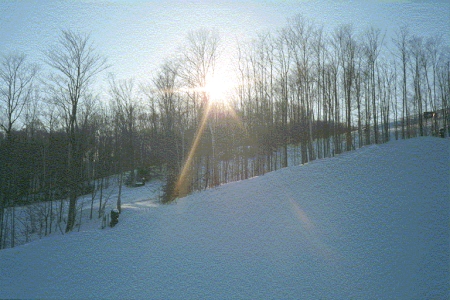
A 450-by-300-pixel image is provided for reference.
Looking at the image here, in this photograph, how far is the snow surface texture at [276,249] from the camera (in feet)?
18.9

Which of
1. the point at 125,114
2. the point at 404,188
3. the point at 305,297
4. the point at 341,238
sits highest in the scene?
the point at 125,114

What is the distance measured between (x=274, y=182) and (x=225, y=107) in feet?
49.5

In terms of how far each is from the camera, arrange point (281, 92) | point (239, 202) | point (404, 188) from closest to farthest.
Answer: point (404, 188), point (239, 202), point (281, 92)

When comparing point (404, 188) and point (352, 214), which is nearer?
point (352, 214)

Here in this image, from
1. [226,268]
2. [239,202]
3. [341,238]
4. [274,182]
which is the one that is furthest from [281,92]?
[226,268]

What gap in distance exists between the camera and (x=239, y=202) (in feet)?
35.4

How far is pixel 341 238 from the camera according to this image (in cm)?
724

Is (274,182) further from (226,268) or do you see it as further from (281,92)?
(281,92)

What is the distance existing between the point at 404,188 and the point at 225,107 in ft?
62.3

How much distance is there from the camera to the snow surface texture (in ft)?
18.9

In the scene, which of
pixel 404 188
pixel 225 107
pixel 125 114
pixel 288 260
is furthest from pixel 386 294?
pixel 125 114

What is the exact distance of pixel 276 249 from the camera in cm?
712

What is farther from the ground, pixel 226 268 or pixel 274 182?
pixel 274 182

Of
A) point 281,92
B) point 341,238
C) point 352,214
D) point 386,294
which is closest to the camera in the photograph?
point 386,294
